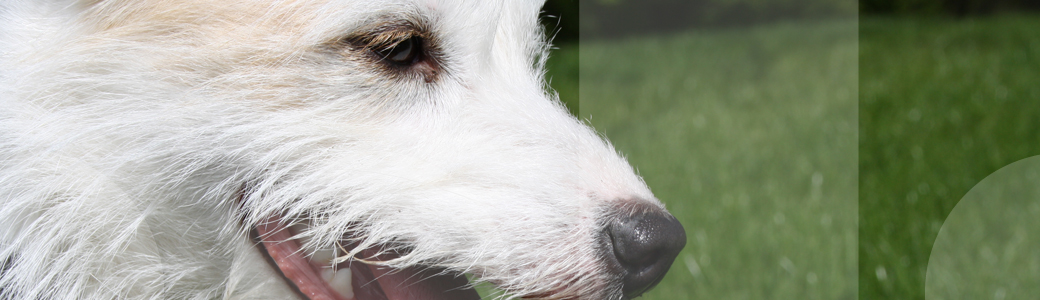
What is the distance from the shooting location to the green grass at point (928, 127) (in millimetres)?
3637

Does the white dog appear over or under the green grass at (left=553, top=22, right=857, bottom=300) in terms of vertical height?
over

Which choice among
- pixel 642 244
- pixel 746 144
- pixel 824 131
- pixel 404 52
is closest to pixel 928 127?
pixel 824 131

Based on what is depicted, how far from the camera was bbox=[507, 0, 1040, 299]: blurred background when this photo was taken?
3562mm

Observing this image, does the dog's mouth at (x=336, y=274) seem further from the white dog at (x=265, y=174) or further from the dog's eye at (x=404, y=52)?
the dog's eye at (x=404, y=52)

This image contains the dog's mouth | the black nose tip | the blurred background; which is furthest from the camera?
the blurred background

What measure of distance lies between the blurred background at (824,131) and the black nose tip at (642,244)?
820mm

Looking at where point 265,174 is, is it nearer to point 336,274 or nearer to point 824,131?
point 336,274

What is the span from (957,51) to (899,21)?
9.50 ft

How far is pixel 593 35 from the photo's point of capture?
1359 centimetres

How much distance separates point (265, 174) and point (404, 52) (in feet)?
1.46

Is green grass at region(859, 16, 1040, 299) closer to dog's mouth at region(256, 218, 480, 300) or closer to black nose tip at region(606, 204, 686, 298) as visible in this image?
black nose tip at region(606, 204, 686, 298)

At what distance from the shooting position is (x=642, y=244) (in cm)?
165

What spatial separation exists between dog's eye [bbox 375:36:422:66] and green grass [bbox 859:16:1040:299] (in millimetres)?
2297

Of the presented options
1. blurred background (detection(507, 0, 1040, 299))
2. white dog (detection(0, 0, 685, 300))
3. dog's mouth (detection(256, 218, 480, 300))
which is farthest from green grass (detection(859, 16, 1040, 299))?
dog's mouth (detection(256, 218, 480, 300))
